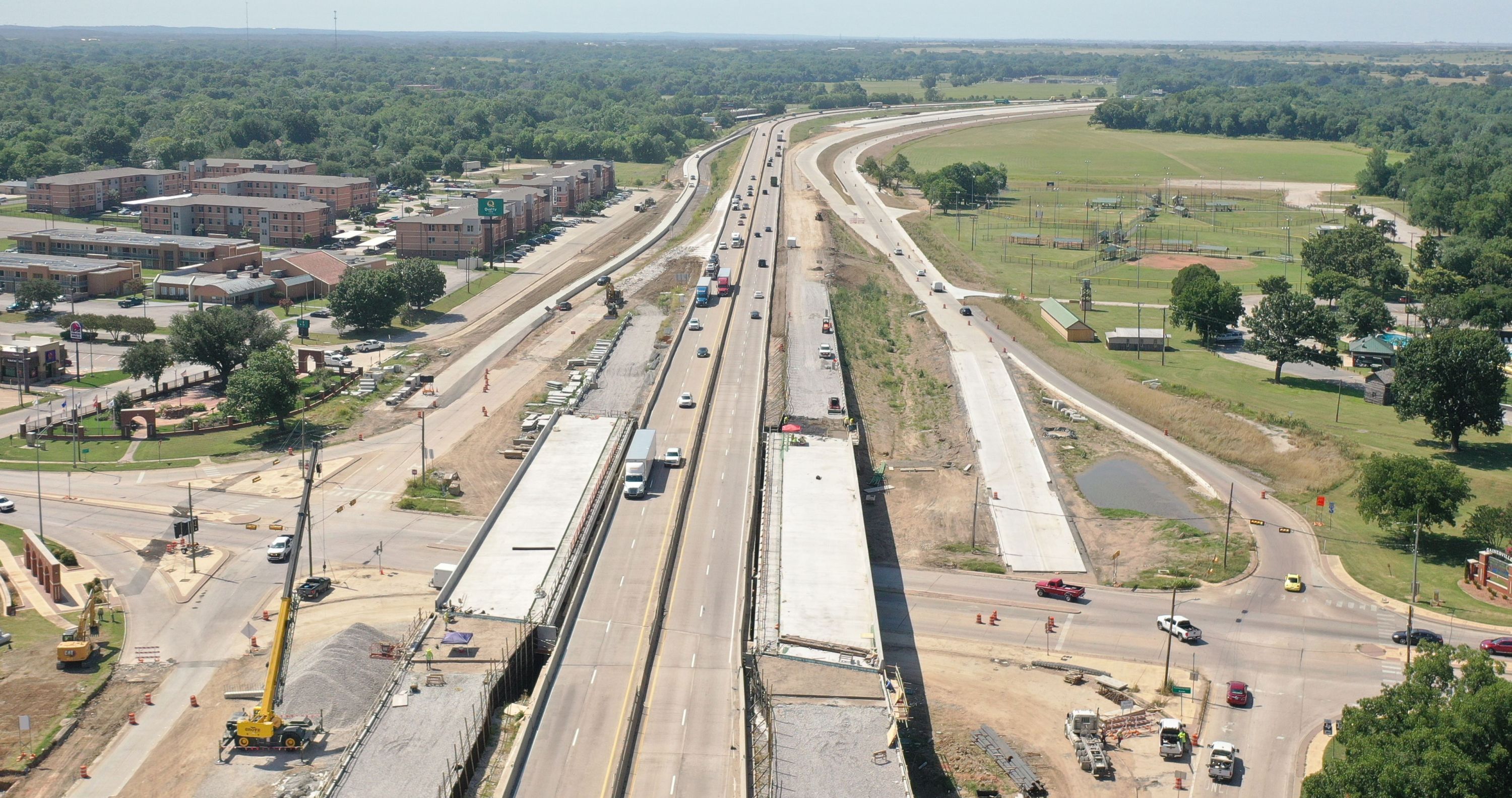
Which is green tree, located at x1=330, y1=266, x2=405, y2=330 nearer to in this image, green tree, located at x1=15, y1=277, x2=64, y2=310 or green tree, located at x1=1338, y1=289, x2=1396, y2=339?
green tree, located at x1=15, y1=277, x2=64, y2=310

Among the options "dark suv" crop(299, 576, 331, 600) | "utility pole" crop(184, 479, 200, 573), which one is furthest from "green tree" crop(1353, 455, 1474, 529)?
"utility pole" crop(184, 479, 200, 573)

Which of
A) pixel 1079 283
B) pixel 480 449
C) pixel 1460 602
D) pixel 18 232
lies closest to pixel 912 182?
pixel 1079 283

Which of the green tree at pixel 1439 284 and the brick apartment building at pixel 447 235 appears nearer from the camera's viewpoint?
the green tree at pixel 1439 284

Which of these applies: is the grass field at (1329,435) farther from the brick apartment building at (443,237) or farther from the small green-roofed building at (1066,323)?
the brick apartment building at (443,237)

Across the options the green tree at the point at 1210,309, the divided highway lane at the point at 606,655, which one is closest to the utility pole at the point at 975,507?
the divided highway lane at the point at 606,655

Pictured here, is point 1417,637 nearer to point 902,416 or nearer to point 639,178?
point 902,416

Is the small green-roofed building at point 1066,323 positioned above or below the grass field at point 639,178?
below

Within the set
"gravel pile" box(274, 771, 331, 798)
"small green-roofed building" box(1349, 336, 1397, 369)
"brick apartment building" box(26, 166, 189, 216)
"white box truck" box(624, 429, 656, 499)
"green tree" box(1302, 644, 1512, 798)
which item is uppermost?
"brick apartment building" box(26, 166, 189, 216)
